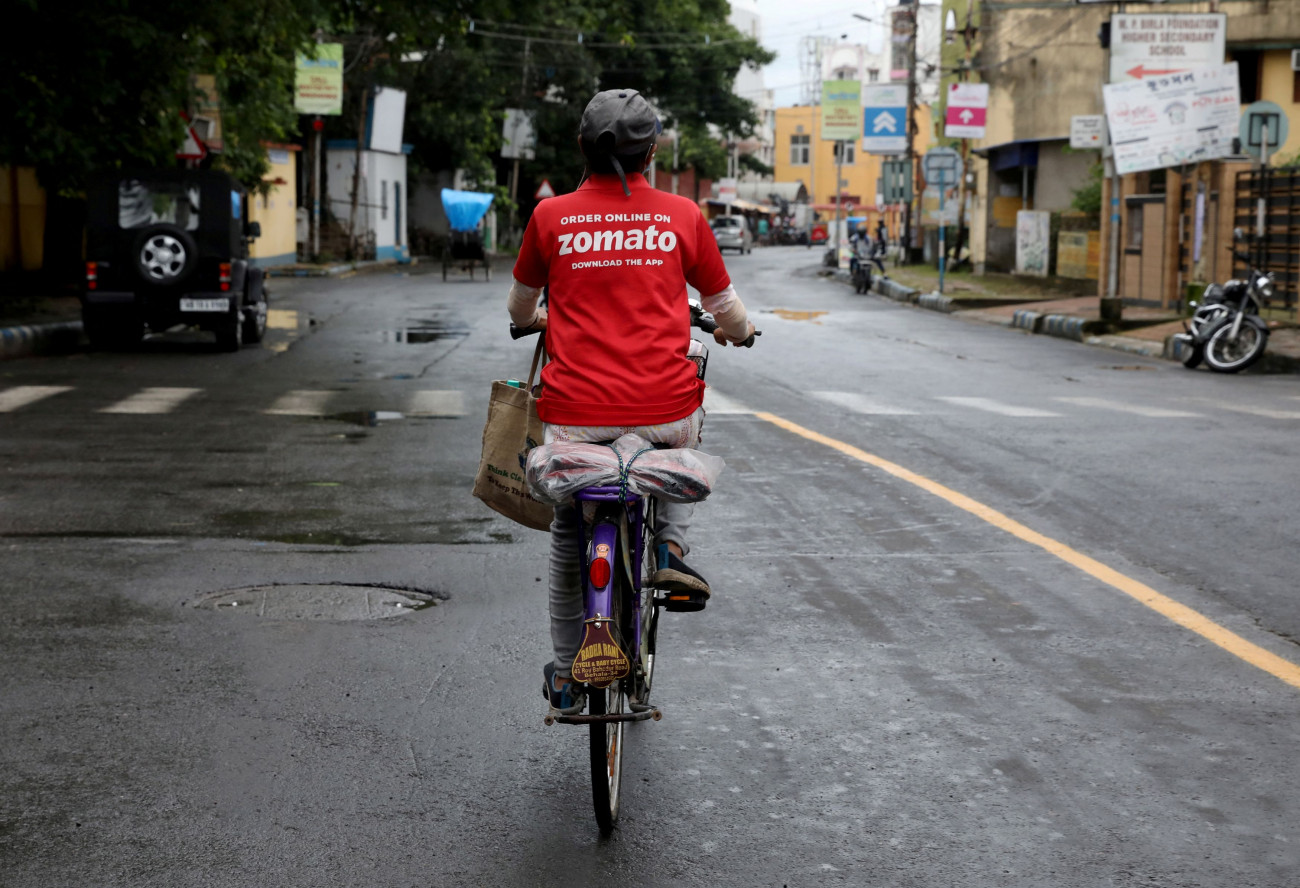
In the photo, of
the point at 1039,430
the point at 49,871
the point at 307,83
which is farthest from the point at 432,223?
the point at 49,871

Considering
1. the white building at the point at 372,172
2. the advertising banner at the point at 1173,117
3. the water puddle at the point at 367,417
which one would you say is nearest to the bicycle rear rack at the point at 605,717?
the water puddle at the point at 367,417

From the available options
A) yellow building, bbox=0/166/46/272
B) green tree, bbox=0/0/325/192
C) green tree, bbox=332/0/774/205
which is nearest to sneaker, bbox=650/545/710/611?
green tree, bbox=0/0/325/192

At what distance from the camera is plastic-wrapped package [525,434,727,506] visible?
13.0 feet

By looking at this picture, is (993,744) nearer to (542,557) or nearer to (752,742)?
(752,742)

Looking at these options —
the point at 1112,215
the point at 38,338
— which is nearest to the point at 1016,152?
the point at 1112,215

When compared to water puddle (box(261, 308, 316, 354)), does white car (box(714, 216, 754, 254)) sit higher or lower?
higher

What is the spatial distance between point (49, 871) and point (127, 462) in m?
6.68

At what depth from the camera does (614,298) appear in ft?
13.6

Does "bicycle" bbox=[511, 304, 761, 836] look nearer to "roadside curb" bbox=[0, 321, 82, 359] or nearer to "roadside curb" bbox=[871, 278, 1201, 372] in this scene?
"roadside curb" bbox=[0, 321, 82, 359]

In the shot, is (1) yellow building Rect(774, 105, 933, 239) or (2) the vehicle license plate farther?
(1) yellow building Rect(774, 105, 933, 239)

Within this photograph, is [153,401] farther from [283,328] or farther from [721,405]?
[283,328]

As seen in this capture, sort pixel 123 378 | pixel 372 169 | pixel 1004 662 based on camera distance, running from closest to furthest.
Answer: pixel 1004 662 < pixel 123 378 < pixel 372 169

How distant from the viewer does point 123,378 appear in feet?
50.1

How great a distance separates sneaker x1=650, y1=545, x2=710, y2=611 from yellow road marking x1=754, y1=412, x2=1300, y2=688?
2229mm
